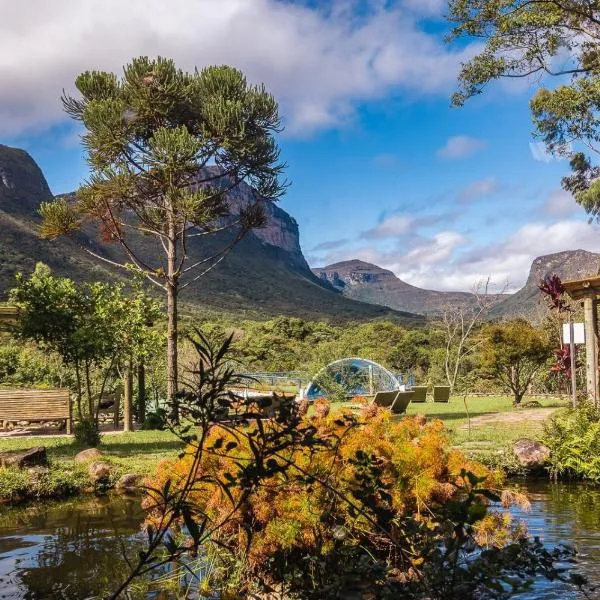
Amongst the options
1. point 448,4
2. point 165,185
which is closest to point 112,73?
point 165,185

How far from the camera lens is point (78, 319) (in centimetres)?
1200

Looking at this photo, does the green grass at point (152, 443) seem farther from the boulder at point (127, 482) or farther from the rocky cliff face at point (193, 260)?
the rocky cliff face at point (193, 260)

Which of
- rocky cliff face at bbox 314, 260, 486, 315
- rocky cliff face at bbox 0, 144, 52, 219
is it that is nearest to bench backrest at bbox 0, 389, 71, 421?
rocky cliff face at bbox 0, 144, 52, 219

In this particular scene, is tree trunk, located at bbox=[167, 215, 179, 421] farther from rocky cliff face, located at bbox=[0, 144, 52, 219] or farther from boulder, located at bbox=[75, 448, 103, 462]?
rocky cliff face, located at bbox=[0, 144, 52, 219]

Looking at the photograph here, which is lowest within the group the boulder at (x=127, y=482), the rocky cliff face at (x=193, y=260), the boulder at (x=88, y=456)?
the boulder at (x=127, y=482)

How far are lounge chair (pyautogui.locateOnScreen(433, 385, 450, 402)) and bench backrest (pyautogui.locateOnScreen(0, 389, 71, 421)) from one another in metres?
10.6

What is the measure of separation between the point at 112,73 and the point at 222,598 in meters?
12.9

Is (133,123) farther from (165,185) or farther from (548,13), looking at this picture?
(548,13)

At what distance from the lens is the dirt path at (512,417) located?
1305 cm

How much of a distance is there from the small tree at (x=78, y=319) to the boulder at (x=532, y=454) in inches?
283

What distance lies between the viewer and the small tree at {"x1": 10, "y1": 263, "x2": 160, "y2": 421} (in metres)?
11.6

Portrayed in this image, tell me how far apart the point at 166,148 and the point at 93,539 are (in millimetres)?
8862

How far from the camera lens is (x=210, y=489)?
4285 mm

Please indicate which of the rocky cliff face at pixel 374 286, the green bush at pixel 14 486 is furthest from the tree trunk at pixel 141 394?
the rocky cliff face at pixel 374 286
